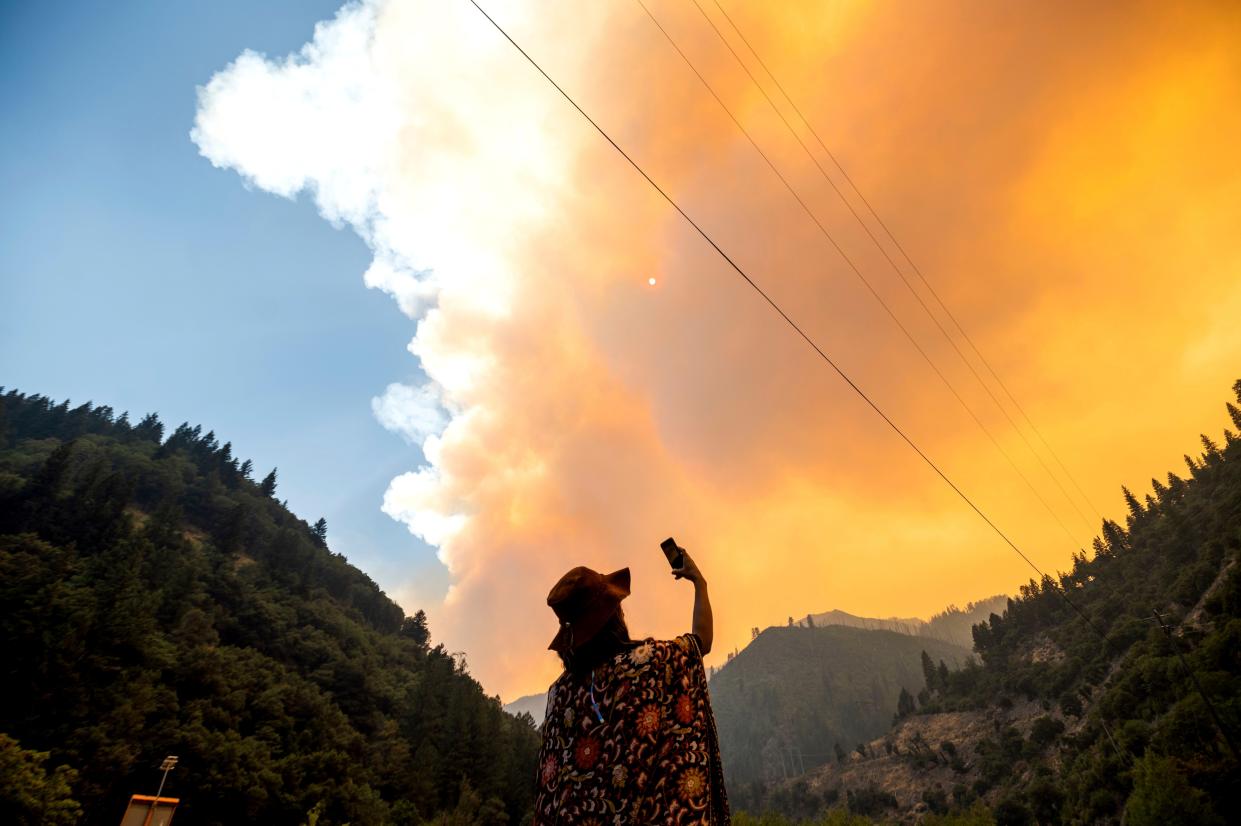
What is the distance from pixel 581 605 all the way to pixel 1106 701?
102 m

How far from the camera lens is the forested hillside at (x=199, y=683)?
4081 cm

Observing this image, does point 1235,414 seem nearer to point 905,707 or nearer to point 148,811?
point 905,707

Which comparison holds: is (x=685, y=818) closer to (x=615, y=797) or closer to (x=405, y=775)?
(x=615, y=797)

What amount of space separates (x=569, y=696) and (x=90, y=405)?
180211 millimetres

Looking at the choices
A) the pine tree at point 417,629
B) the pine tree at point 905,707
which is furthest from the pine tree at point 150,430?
the pine tree at point 905,707

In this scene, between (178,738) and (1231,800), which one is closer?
(1231,800)

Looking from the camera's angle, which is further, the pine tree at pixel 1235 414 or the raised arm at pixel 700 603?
the pine tree at pixel 1235 414

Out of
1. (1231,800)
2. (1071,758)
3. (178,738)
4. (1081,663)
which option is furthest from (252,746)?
(1081,663)

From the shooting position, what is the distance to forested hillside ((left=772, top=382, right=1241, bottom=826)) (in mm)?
46781

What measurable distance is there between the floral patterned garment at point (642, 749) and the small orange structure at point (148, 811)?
1341 cm

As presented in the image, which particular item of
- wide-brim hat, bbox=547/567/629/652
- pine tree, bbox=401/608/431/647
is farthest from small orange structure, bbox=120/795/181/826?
pine tree, bbox=401/608/431/647

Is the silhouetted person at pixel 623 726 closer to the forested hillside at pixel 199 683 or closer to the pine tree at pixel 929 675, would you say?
the forested hillside at pixel 199 683

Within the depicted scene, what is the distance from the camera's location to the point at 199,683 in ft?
172

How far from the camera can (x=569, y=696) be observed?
8.80 feet
